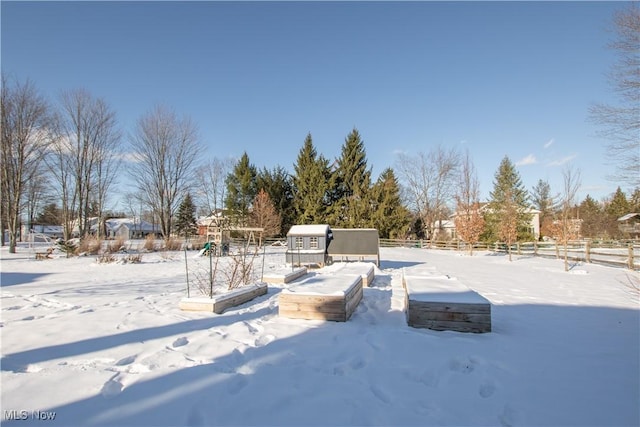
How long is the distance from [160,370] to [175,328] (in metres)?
1.52

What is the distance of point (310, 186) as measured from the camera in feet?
114

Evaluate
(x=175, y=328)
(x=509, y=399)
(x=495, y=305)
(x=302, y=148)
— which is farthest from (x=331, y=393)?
(x=302, y=148)

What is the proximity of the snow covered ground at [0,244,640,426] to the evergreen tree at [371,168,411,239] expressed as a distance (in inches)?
1051

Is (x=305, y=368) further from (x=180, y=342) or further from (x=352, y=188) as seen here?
(x=352, y=188)

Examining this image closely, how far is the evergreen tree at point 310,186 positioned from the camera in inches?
1351

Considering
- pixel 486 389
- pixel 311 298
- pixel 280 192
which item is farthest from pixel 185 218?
pixel 486 389

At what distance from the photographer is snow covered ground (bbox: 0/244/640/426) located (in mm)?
2586

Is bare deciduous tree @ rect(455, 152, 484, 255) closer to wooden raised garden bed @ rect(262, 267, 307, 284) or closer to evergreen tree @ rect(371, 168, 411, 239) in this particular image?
evergreen tree @ rect(371, 168, 411, 239)

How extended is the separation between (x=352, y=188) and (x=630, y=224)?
1589 inches

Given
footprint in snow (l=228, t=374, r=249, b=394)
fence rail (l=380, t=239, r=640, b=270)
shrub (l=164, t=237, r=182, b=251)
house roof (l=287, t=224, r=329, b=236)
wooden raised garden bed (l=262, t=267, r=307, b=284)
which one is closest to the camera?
footprint in snow (l=228, t=374, r=249, b=394)

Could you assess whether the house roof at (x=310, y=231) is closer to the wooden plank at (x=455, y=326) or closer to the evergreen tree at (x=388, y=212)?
the wooden plank at (x=455, y=326)

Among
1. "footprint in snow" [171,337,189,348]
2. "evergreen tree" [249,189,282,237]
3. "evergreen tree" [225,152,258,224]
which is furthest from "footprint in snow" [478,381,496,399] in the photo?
"evergreen tree" [225,152,258,224]

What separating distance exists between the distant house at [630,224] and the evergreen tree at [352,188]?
3126 cm

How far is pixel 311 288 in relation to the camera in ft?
19.5
